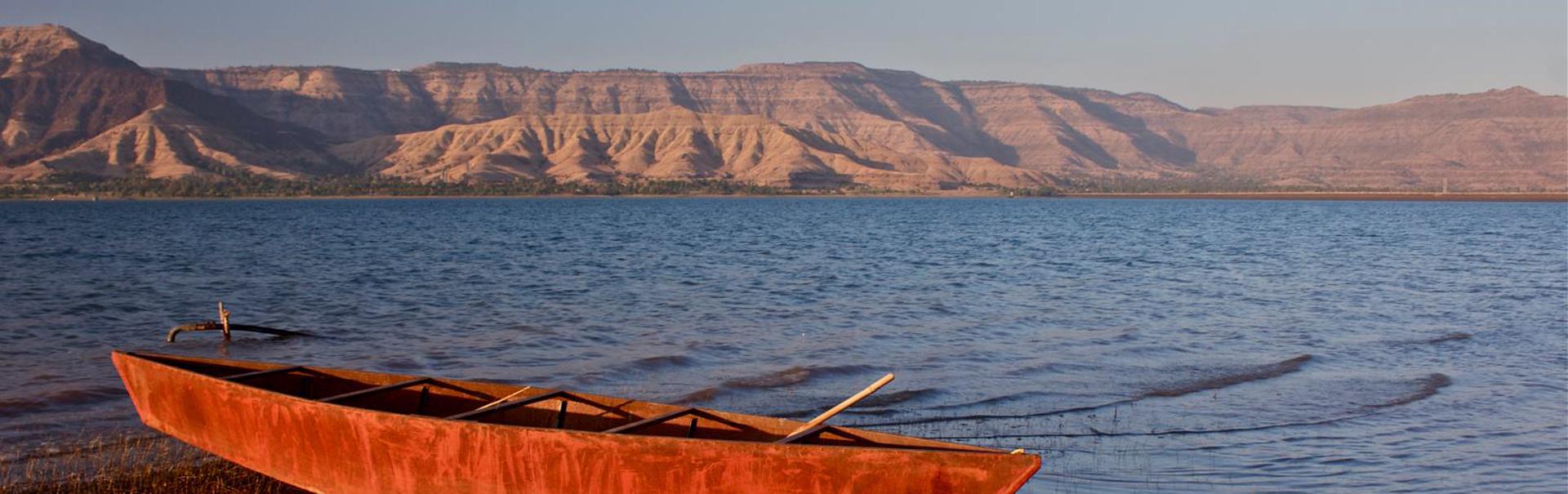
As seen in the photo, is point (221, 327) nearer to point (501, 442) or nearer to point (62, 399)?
point (62, 399)

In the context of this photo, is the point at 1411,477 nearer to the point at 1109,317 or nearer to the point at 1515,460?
the point at 1515,460

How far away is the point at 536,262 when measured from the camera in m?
51.4

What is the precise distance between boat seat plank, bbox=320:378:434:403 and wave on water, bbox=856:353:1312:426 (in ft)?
20.1

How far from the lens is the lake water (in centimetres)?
1638

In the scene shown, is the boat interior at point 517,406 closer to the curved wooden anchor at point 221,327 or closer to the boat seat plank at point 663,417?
the boat seat plank at point 663,417

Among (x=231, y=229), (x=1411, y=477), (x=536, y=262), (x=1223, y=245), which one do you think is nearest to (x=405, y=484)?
(x=1411, y=477)

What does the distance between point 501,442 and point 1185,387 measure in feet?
43.6

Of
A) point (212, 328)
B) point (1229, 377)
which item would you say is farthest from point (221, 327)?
point (1229, 377)

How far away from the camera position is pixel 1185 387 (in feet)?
68.3

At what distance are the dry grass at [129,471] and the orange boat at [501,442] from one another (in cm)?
41

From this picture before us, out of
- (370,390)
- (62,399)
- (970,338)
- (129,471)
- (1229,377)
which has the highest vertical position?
(370,390)

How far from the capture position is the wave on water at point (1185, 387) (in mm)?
17922

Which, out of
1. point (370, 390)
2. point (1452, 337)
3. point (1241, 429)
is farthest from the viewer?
point (1452, 337)

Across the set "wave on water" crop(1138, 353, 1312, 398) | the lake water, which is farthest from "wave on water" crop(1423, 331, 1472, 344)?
"wave on water" crop(1138, 353, 1312, 398)
